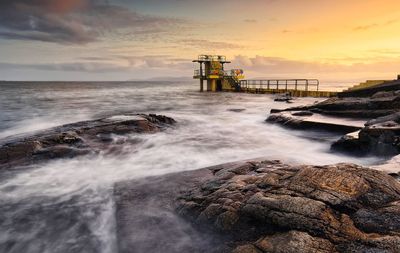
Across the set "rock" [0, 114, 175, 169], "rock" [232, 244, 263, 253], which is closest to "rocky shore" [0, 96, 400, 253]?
"rock" [232, 244, 263, 253]

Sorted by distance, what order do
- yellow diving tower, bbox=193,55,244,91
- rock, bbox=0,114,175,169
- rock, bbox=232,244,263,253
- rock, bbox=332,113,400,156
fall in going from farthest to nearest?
1. yellow diving tower, bbox=193,55,244,91
2. rock, bbox=0,114,175,169
3. rock, bbox=332,113,400,156
4. rock, bbox=232,244,263,253

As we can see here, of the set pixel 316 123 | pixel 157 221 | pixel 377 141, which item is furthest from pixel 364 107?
pixel 157 221

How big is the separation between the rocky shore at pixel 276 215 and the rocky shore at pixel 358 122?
4561mm

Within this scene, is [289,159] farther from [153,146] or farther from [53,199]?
[53,199]

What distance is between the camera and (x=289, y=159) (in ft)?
32.0

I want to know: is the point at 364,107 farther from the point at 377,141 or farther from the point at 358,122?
the point at 377,141

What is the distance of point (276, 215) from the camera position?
445 cm

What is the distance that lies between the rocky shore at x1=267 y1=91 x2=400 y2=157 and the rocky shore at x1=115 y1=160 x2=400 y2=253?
15.0 ft

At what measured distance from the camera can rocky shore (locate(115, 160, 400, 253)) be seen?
3.91 metres

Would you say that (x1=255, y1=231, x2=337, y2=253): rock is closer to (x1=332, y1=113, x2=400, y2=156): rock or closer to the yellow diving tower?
(x1=332, y1=113, x2=400, y2=156): rock

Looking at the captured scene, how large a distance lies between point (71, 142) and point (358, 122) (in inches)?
474

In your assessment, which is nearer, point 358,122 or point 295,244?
point 295,244

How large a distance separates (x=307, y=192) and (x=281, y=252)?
133cm

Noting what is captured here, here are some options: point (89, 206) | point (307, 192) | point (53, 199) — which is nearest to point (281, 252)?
point (307, 192)
